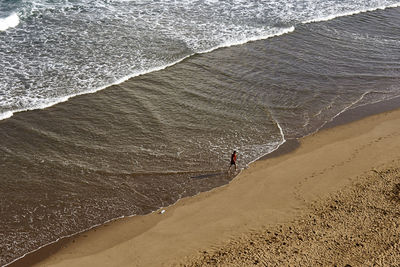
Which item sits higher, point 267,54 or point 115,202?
point 267,54

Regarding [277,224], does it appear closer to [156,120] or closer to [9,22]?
[156,120]

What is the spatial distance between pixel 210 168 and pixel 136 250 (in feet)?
13.7

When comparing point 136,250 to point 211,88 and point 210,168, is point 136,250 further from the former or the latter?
point 211,88

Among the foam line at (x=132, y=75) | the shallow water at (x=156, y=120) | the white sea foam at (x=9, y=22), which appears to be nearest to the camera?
the shallow water at (x=156, y=120)

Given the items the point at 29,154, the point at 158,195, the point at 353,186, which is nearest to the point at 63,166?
the point at 29,154

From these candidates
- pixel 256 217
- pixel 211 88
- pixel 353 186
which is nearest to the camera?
pixel 256 217

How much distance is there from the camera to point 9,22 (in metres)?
22.5

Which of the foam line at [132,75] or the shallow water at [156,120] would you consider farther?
the foam line at [132,75]

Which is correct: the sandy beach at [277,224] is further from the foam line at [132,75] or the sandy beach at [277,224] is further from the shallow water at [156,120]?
the foam line at [132,75]

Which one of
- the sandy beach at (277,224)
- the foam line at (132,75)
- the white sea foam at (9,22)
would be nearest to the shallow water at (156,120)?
the foam line at (132,75)

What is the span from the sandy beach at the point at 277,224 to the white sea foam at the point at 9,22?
50.3 ft

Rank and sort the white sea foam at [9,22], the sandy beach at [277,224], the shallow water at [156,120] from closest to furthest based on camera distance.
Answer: the sandy beach at [277,224], the shallow water at [156,120], the white sea foam at [9,22]

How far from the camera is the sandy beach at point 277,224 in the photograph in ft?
35.8

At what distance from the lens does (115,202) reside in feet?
41.1
